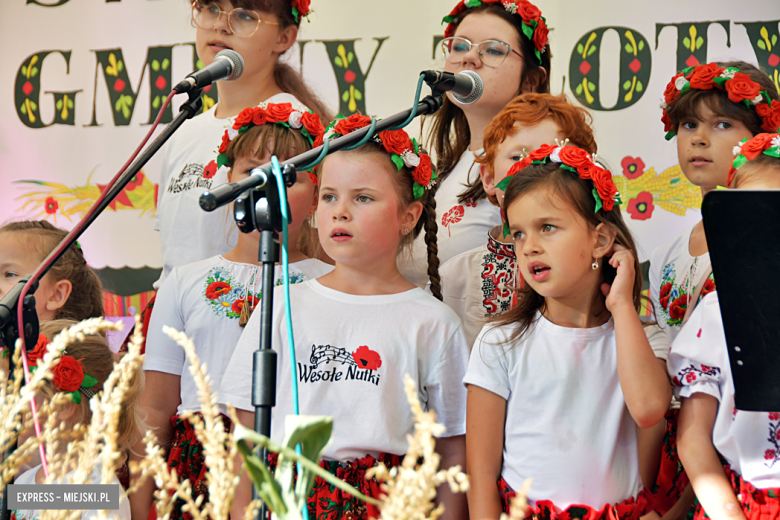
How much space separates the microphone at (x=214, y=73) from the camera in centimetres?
132

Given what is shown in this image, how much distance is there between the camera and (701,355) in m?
1.51

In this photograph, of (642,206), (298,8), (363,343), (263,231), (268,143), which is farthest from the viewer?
(642,206)

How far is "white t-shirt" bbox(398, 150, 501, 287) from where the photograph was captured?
2.15m

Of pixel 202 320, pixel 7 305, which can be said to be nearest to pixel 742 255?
pixel 7 305

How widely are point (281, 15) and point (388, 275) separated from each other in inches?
41.3

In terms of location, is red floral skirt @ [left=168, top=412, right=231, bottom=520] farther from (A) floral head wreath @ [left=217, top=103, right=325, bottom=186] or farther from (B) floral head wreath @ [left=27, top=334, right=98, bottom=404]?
(A) floral head wreath @ [left=217, top=103, right=325, bottom=186]

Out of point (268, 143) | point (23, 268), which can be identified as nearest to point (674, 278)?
point (268, 143)

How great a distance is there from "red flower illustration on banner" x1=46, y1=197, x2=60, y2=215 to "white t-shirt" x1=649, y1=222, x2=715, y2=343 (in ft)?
9.43

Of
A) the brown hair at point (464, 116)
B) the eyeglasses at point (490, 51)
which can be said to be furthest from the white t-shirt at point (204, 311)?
the eyeglasses at point (490, 51)

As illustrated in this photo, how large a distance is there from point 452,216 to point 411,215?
32 centimetres

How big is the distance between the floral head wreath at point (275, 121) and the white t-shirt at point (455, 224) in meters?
0.39

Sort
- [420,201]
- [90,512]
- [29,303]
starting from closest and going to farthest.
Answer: [29,303] < [90,512] < [420,201]

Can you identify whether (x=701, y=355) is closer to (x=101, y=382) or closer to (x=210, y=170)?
(x=101, y=382)

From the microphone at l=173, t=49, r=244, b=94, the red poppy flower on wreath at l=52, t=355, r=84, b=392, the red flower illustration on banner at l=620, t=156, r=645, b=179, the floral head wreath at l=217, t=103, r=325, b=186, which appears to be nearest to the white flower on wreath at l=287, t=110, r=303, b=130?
the floral head wreath at l=217, t=103, r=325, b=186
